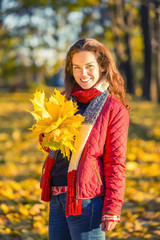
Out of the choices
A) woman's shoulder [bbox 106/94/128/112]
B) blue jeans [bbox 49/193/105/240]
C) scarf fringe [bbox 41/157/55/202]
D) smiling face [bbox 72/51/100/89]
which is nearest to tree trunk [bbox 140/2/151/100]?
smiling face [bbox 72/51/100/89]

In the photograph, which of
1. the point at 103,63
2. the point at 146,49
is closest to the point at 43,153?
the point at 103,63

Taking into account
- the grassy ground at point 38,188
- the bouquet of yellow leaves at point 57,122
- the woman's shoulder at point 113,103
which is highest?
the woman's shoulder at point 113,103

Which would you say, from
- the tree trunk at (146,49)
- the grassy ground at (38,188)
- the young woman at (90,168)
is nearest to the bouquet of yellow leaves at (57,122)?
the young woman at (90,168)

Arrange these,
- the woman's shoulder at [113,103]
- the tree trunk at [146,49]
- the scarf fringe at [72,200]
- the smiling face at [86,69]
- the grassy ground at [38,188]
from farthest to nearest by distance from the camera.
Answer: the tree trunk at [146,49], the grassy ground at [38,188], the smiling face at [86,69], the woman's shoulder at [113,103], the scarf fringe at [72,200]

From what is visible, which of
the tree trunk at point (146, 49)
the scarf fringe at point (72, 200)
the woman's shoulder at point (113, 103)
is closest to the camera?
the scarf fringe at point (72, 200)

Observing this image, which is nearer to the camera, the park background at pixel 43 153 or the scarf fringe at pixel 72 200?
the scarf fringe at pixel 72 200

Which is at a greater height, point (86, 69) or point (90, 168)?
point (86, 69)

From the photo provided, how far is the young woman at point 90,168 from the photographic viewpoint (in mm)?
1864

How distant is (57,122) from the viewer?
6.13 ft

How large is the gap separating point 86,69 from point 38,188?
292cm

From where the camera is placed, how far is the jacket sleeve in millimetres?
1866

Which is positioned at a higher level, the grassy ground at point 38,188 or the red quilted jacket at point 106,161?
the red quilted jacket at point 106,161

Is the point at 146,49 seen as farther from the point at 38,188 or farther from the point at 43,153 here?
the point at 38,188

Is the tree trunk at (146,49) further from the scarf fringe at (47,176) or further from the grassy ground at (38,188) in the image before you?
the scarf fringe at (47,176)
